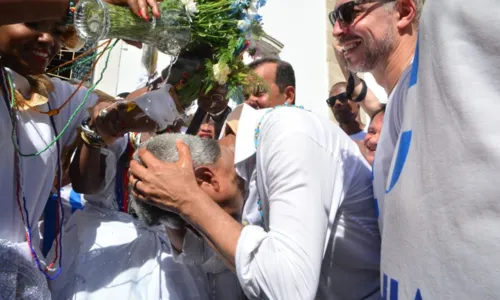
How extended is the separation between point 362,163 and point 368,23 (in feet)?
1.63

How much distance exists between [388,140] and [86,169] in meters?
1.53

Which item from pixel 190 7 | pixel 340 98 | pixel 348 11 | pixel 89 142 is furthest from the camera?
pixel 340 98

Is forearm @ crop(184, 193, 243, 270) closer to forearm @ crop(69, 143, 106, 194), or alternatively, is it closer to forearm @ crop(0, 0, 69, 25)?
forearm @ crop(0, 0, 69, 25)

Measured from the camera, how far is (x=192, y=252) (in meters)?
2.38

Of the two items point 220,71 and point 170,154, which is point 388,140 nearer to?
point 170,154

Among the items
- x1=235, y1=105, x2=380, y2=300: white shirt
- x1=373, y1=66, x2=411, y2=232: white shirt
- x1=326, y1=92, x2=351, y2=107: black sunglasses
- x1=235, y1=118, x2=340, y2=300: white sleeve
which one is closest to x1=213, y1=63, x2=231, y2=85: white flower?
x1=235, y1=105, x2=380, y2=300: white shirt

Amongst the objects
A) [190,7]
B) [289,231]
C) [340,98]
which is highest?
[190,7]

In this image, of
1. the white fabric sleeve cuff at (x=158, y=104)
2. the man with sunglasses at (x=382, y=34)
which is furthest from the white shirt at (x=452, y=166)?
the white fabric sleeve cuff at (x=158, y=104)

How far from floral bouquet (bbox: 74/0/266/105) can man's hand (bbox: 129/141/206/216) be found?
46 centimetres

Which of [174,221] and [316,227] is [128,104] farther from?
[316,227]

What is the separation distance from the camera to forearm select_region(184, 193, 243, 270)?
167 centimetres

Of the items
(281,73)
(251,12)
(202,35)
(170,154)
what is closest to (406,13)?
(251,12)

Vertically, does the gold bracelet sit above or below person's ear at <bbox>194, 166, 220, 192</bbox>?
below

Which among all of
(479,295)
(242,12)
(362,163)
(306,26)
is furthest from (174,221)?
(306,26)
